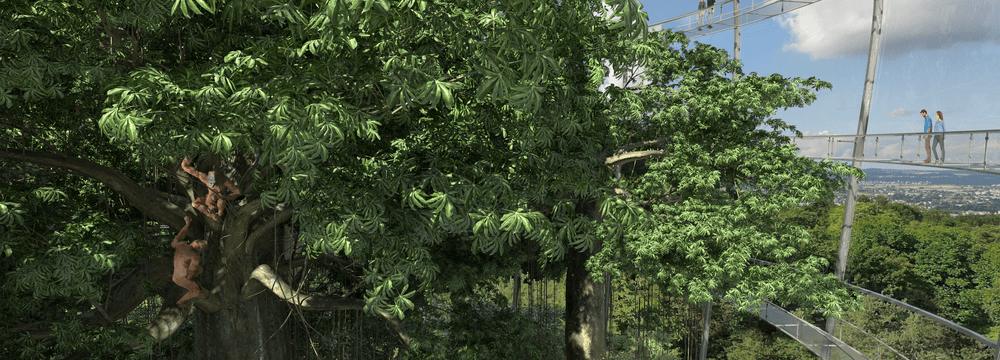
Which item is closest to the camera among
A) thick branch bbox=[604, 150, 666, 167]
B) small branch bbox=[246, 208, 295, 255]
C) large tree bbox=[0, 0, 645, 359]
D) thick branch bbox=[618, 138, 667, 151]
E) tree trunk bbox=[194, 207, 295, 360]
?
large tree bbox=[0, 0, 645, 359]

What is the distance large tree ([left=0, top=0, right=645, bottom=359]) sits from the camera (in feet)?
11.1

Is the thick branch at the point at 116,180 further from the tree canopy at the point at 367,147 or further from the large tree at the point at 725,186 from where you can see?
the large tree at the point at 725,186

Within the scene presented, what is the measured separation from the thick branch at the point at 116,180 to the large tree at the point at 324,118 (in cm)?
2

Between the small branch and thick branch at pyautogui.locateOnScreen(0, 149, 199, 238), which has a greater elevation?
thick branch at pyautogui.locateOnScreen(0, 149, 199, 238)

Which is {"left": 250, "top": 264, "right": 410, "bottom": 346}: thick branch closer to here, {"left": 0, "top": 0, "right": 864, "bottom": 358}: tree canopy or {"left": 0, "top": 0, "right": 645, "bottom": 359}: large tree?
{"left": 0, "top": 0, "right": 864, "bottom": 358}: tree canopy

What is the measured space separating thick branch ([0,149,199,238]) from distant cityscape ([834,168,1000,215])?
22106 millimetres

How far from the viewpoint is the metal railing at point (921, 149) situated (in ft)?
26.5

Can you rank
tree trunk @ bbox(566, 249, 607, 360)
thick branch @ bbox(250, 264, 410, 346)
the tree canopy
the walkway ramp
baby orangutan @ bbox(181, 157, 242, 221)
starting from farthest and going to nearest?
the walkway ramp < tree trunk @ bbox(566, 249, 607, 360) < thick branch @ bbox(250, 264, 410, 346) < baby orangutan @ bbox(181, 157, 242, 221) < the tree canopy

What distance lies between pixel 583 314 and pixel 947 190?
21184 millimetres

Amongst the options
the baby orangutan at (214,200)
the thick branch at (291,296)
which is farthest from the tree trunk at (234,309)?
the baby orangutan at (214,200)

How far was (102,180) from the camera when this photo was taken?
6.68m

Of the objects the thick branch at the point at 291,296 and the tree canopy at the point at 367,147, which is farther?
the thick branch at the point at 291,296

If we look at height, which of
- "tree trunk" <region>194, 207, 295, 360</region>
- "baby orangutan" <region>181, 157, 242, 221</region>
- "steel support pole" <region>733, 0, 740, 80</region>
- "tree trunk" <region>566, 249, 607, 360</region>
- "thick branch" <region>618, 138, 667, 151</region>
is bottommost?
"tree trunk" <region>566, 249, 607, 360</region>

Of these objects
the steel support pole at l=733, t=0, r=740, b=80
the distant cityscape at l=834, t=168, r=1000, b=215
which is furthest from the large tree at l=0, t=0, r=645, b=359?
the distant cityscape at l=834, t=168, r=1000, b=215
